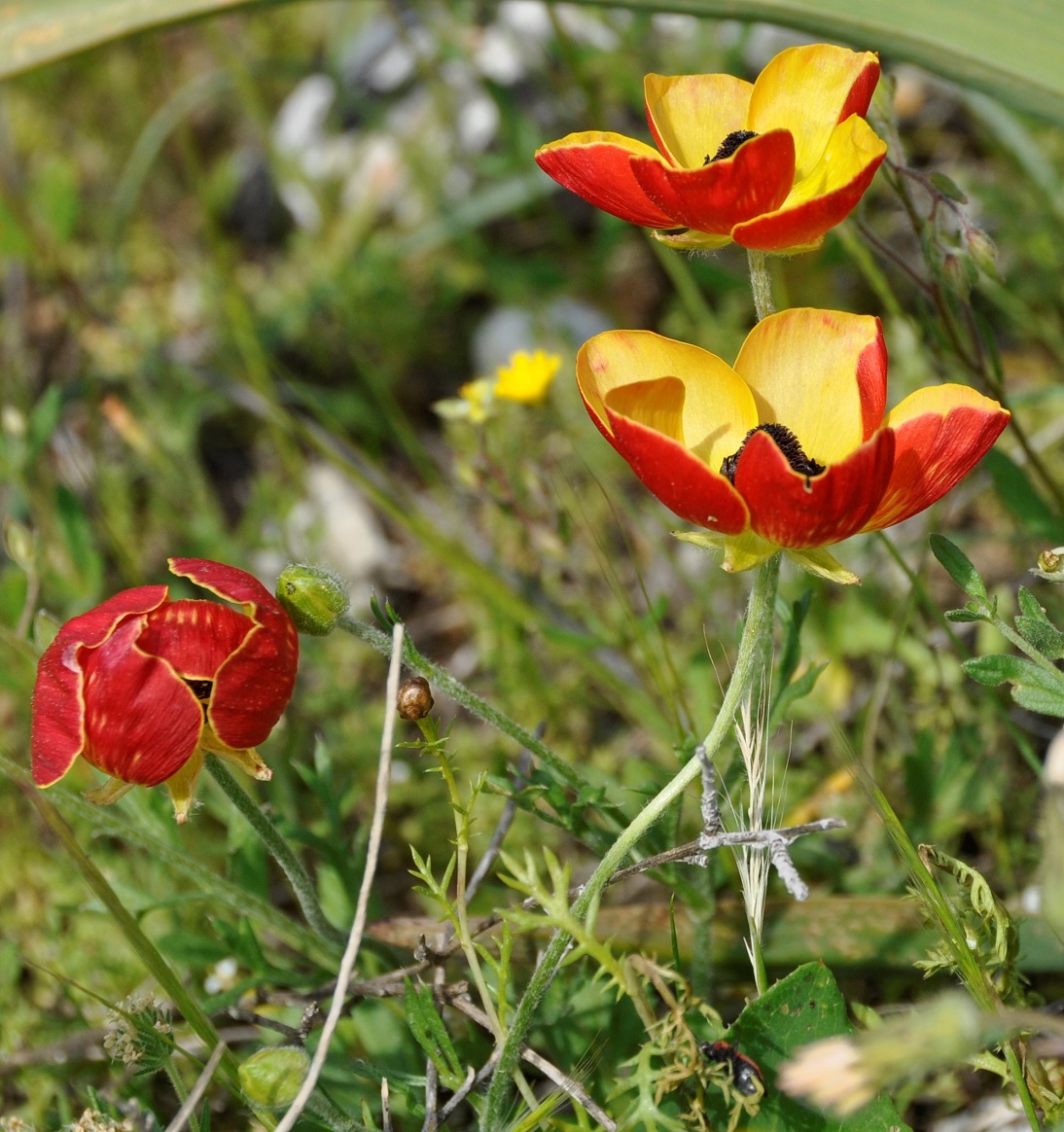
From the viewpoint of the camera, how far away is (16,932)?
2.03 metres

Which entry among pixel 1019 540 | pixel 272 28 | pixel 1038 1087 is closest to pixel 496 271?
pixel 1019 540

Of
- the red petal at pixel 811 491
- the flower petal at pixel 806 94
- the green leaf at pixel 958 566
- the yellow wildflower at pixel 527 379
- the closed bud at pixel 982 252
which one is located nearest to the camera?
the red petal at pixel 811 491

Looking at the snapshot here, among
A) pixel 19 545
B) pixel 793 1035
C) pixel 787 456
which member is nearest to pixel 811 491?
pixel 787 456

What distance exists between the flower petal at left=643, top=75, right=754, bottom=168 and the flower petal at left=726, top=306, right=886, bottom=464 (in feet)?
0.95

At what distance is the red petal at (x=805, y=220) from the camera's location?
1096 mm

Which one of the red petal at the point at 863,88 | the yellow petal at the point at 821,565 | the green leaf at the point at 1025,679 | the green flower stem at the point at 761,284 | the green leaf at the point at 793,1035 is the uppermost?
the red petal at the point at 863,88

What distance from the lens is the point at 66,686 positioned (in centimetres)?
111

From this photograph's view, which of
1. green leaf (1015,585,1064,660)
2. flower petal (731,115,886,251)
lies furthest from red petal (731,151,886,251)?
green leaf (1015,585,1064,660)

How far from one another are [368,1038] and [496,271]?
6.29 feet

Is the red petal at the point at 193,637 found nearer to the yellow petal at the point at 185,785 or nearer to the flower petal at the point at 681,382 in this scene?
the yellow petal at the point at 185,785

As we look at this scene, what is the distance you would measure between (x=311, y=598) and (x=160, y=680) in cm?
19

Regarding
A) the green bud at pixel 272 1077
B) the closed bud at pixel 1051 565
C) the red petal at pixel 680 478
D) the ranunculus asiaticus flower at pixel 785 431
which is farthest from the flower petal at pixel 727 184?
the green bud at pixel 272 1077

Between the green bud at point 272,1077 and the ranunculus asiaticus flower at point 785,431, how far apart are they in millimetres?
632

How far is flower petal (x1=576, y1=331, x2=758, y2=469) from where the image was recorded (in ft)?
3.88
